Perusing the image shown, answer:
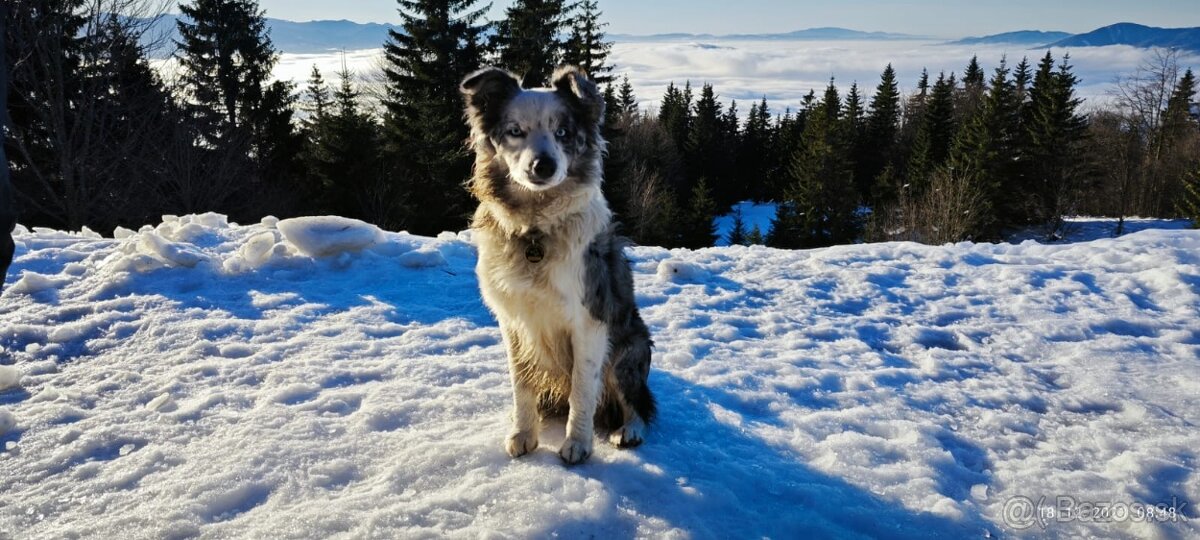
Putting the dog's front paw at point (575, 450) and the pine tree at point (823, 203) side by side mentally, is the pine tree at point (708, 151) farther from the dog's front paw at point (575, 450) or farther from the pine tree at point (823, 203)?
the dog's front paw at point (575, 450)

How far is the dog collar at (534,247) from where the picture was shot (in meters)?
3.41

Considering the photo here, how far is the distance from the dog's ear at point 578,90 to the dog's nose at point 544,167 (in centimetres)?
59

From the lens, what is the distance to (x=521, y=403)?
3627 millimetres

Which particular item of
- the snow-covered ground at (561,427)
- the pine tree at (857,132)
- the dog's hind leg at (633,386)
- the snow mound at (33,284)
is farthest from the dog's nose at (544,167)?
the pine tree at (857,132)

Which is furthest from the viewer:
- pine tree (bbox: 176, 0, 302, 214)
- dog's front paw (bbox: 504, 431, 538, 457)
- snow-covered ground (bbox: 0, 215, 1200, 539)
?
pine tree (bbox: 176, 0, 302, 214)

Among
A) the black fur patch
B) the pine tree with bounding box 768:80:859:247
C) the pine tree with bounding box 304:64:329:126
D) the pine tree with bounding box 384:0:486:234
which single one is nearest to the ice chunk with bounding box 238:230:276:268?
the black fur patch

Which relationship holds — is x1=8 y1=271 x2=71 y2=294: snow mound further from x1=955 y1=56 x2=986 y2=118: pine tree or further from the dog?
x1=955 y1=56 x2=986 y2=118: pine tree

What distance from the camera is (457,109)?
3023 centimetres

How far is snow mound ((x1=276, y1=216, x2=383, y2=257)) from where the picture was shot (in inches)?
272

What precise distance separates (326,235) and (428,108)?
23.1 metres

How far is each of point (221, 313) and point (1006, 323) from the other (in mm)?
6793

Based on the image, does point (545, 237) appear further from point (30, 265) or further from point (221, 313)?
point (30, 265)

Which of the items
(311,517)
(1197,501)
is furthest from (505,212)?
(1197,501)

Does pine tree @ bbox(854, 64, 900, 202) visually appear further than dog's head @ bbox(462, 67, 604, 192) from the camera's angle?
Yes
